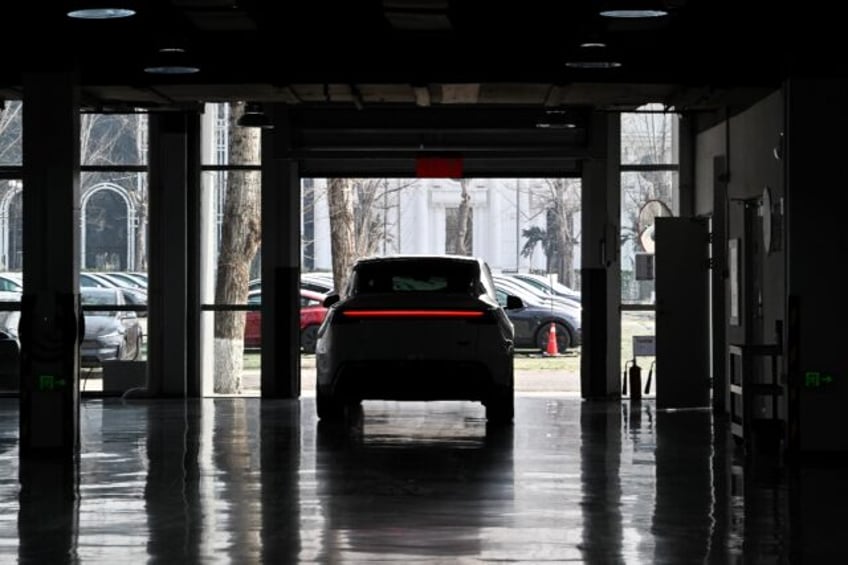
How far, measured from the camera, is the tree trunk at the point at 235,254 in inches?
775

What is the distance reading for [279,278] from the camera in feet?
63.0

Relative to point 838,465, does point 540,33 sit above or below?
above

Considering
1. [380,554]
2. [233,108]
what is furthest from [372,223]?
[380,554]

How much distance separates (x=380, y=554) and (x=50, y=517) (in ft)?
7.49

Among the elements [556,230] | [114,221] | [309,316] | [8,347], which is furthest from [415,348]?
[556,230]

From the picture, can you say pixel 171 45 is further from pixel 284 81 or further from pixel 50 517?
pixel 50 517

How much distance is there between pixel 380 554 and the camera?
7551mm

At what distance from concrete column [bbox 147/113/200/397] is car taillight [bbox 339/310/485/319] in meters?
5.83

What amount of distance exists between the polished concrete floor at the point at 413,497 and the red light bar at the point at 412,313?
1031 mm

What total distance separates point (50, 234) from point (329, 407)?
3.22 meters

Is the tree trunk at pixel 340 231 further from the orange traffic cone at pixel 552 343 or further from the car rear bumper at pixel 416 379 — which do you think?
the car rear bumper at pixel 416 379

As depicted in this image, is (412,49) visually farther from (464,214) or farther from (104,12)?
(464,214)

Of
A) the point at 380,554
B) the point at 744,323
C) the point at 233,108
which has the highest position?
the point at 233,108

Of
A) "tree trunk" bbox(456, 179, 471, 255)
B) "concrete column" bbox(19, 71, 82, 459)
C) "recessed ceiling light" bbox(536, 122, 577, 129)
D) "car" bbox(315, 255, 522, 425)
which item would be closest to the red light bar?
"car" bbox(315, 255, 522, 425)
